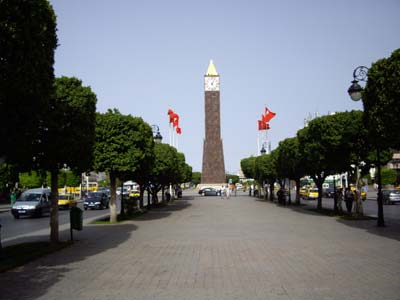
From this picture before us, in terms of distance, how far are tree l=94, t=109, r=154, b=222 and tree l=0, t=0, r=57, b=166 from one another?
11213mm

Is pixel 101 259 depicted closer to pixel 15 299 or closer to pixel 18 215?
pixel 15 299

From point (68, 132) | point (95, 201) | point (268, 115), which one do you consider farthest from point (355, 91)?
point (268, 115)

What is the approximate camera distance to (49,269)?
10.5m

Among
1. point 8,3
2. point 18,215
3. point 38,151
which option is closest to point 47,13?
point 8,3

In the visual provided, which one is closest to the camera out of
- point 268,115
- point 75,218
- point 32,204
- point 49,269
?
point 49,269

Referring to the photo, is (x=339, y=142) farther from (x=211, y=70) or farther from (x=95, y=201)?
(x=211, y=70)

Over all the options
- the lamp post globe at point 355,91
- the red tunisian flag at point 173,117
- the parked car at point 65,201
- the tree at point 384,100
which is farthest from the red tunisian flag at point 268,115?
the tree at point 384,100

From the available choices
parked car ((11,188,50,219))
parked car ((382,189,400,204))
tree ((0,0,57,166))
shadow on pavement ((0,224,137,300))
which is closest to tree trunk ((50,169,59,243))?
shadow on pavement ((0,224,137,300))

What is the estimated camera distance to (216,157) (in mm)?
83500

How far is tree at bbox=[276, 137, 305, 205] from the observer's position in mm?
35938

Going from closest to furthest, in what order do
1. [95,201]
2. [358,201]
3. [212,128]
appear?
[358,201] < [95,201] < [212,128]

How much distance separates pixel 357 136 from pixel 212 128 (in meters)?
58.8

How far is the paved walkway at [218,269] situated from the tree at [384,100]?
345cm

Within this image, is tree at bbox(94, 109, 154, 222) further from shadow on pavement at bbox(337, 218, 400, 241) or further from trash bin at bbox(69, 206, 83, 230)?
shadow on pavement at bbox(337, 218, 400, 241)
